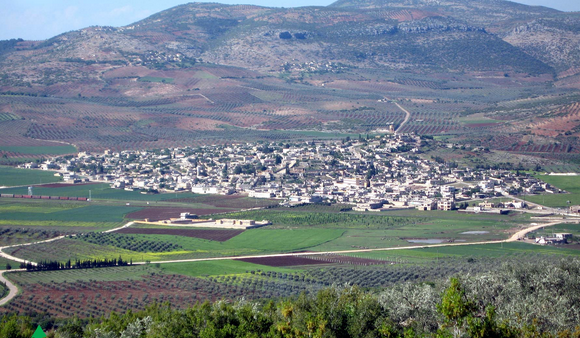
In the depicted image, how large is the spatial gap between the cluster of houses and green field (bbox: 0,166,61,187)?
214 centimetres

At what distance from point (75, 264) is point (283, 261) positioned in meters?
12.4

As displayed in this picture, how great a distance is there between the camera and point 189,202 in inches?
2913

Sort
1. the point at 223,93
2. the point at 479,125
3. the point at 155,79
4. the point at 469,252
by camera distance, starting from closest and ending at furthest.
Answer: the point at 469,252 → the point at 479,125 → the point at 223,93 → the point at 155,79

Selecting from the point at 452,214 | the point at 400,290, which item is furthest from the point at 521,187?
the point at 400,290

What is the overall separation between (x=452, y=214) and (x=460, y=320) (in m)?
43.1

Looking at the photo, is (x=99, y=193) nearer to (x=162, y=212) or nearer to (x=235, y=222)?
(x=162, y=212)

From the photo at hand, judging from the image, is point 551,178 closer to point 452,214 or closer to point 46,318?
point 452,214

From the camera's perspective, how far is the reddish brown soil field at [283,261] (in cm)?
4759

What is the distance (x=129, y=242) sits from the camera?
5400 cm

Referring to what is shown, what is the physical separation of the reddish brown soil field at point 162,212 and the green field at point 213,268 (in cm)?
1696

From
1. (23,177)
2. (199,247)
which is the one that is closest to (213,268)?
(199,247)

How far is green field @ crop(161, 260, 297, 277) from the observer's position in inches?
1793

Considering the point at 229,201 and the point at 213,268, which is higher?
the point at 213,268

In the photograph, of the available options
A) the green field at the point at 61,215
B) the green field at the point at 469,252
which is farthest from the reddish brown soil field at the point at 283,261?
the green field at the point at 61,215
